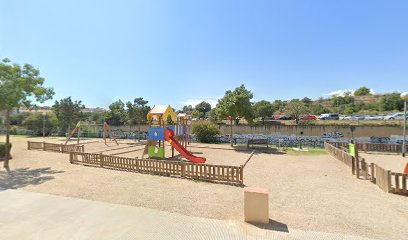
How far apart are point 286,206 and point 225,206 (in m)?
1.91

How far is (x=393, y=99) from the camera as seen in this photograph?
59875 millimetres

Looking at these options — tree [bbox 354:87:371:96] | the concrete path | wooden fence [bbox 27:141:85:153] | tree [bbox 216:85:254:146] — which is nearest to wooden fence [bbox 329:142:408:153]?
tree [bbox 216:85:254:146]

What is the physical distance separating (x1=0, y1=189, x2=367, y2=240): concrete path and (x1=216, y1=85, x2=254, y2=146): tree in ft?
54.8

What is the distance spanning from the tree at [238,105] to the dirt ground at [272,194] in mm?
10466

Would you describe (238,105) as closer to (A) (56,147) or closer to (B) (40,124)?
(A) (56,147)

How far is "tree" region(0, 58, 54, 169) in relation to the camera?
11348 millimetres

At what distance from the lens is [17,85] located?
1181 centimetres

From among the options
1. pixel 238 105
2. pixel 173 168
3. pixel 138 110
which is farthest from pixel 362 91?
pixel 173 168

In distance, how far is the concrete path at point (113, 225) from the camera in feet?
15.4

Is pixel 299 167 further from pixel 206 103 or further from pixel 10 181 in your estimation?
pixel 206 103

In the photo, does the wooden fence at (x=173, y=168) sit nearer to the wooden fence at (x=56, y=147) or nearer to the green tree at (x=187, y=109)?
the wooden fence at (x=56, y=147)

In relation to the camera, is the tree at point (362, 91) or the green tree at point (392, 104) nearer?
the green tree at point (392, 104)

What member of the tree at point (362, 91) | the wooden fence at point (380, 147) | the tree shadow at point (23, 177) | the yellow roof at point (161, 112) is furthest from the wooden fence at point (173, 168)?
the tree at point (362, 91)

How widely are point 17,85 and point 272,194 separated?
1445 centimetres
